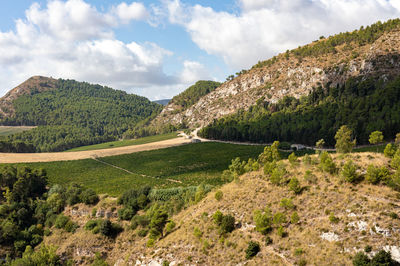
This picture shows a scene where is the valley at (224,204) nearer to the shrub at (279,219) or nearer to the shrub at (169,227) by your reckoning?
the shrub at (279,219)

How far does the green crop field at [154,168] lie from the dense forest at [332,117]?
909 inches

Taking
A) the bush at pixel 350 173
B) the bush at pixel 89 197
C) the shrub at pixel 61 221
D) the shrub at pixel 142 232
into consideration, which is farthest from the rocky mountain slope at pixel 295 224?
the shrub at pixel 61 221

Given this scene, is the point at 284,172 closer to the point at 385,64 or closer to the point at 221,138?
the point at 221,138

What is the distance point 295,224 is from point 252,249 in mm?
7958

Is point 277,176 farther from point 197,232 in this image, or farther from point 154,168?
point 154,168

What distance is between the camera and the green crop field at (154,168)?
9556 cm

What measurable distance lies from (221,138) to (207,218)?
442 feet

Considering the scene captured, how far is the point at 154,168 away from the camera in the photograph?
118 m

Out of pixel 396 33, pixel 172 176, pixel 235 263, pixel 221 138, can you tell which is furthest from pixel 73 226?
pixel 396 33

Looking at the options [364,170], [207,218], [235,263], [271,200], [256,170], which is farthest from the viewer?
[256,170]

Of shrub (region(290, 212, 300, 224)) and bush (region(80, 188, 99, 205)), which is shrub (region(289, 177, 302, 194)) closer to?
shrub (region(290, 212, 300, 224))

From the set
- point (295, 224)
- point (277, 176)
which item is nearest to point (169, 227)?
point (277, 176)

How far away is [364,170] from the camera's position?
1671 inches

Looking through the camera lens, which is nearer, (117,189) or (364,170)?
(364,170)
